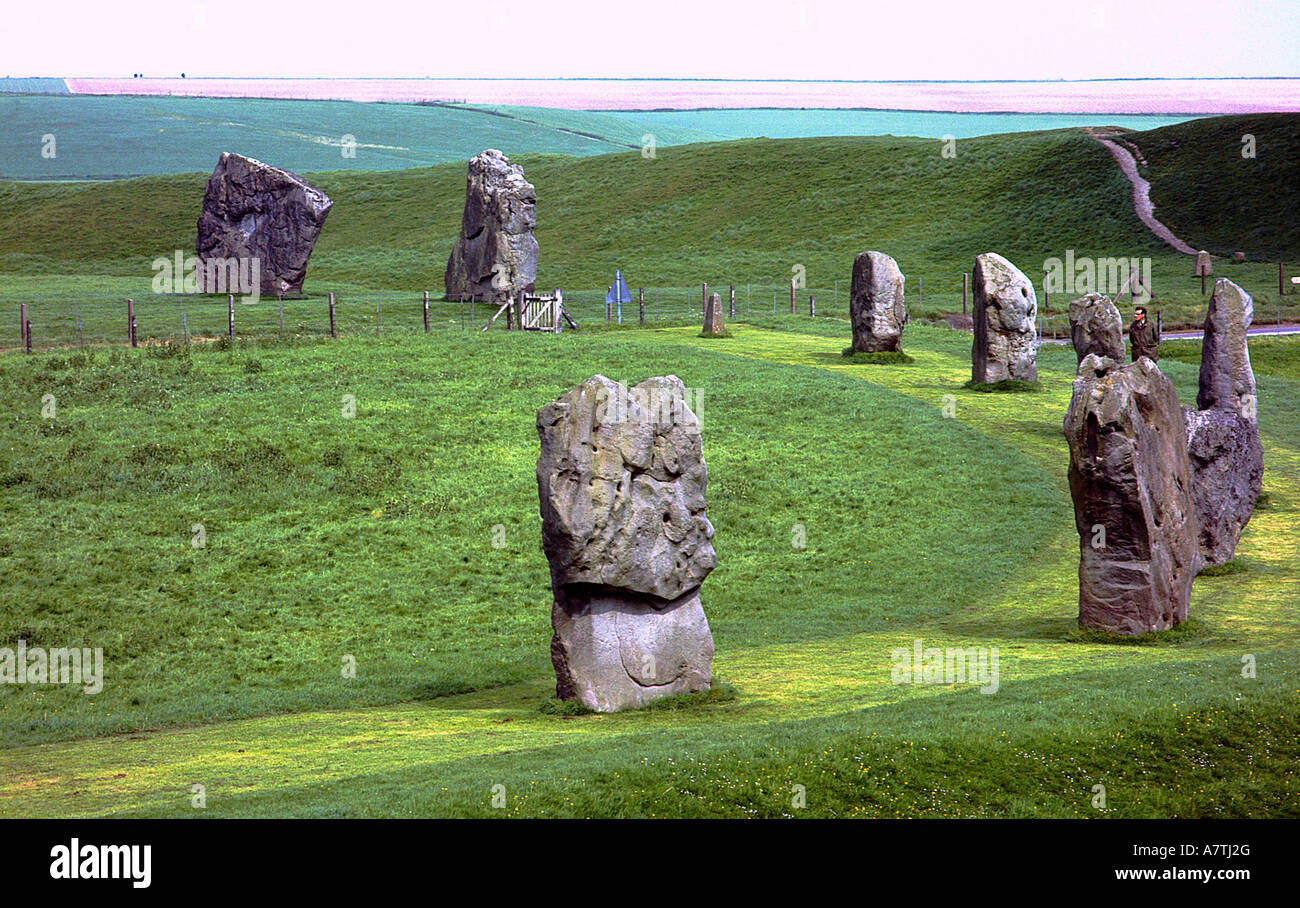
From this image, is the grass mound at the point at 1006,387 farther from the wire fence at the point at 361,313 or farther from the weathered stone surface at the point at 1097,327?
the wire fence at the point at 361,313

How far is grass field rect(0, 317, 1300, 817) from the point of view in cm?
1295

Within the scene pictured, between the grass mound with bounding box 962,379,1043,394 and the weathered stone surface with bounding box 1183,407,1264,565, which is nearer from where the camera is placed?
the weathered stone surface with bounding box 1183,407,1264,565

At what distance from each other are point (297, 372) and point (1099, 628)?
26.5 m

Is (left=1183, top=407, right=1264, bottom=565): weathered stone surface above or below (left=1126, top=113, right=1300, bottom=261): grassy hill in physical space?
below

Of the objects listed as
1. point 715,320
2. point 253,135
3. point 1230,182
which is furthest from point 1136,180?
point 253,135

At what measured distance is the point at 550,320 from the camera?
182 ft

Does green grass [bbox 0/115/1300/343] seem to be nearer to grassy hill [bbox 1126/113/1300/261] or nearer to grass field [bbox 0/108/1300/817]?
grassy hill [bbox 1126/113/1300/261]

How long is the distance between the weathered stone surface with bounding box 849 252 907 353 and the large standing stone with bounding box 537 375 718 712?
30622 millimetres

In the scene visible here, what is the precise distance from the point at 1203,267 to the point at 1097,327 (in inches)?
1742

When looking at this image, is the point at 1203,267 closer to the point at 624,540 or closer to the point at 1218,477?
the point at 1218,477

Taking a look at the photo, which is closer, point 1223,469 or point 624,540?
point 624,540

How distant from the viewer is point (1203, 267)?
73875mm

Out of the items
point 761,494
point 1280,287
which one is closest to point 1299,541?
point 761,494

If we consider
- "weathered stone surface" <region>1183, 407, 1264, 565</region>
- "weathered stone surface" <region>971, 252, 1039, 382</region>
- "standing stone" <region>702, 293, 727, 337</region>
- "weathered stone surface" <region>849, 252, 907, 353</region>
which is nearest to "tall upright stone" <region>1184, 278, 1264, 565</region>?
"weathered stone surface" <region>1183, 407, 1264, 565</region>
